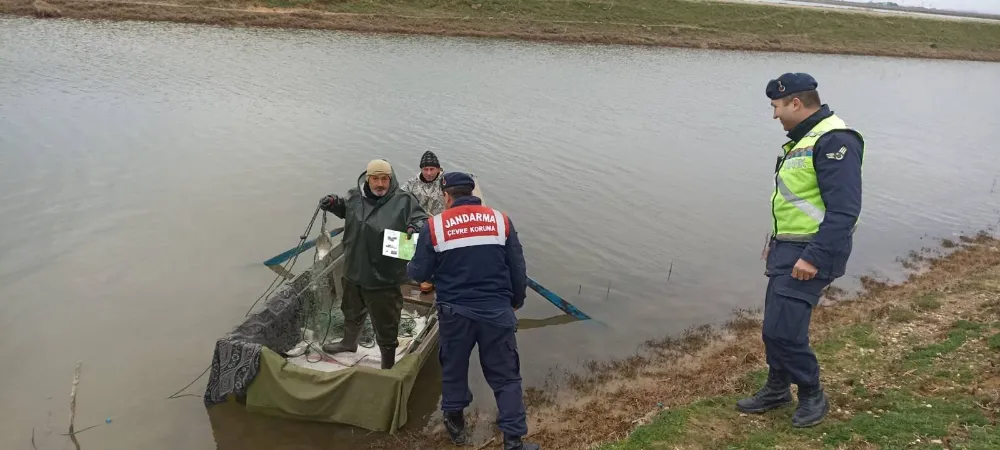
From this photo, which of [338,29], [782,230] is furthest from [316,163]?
[338,29]

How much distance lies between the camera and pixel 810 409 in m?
4.66

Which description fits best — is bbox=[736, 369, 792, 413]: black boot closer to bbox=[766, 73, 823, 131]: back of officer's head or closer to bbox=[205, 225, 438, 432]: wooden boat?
bbox=[766, 73, 823, 131]: back of officer's head

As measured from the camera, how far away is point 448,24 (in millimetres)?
38438

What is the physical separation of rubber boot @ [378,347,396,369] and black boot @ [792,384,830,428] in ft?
11.8

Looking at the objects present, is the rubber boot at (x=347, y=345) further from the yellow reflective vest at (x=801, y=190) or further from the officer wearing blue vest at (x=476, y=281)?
the yellow reflective vest at (x=801, y=190)

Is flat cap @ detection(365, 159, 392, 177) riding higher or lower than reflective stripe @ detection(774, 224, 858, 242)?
lower

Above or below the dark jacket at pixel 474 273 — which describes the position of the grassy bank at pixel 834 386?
below

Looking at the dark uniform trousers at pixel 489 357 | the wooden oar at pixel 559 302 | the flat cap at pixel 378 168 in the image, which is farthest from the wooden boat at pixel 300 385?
the wooden oar at pixel 559 302

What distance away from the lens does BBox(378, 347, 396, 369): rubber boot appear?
6.17 m

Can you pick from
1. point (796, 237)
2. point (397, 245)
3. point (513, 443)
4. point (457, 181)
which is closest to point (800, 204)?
point (796, 237)

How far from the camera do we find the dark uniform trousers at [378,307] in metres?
5.80

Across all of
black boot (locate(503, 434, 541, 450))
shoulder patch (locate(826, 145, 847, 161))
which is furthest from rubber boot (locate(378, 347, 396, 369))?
shoulder patch (locate(826, 145, 847, 161))

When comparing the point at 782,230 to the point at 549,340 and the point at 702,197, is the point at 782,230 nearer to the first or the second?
the point at 549,340

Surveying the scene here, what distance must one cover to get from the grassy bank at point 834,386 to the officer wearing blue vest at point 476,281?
3.23 feet
